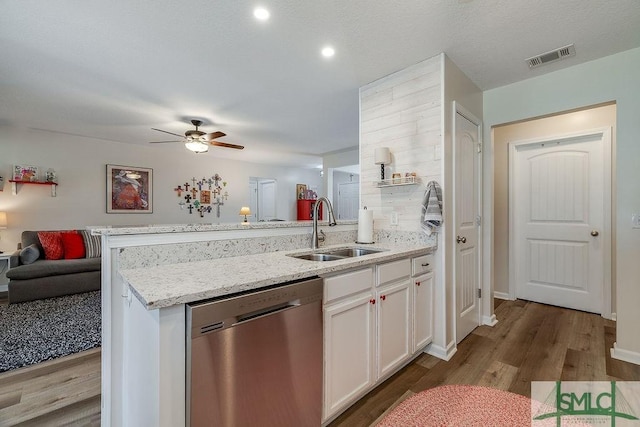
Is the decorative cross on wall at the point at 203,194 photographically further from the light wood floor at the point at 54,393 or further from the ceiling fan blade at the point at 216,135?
the light wood floor at the point at 54,393

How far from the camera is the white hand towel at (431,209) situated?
2213mm

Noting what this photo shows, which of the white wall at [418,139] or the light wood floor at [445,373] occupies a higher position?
the white wall at [418,139]

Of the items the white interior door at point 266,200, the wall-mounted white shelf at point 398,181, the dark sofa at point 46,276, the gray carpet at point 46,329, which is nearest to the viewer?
the gray carpet at point 46,329

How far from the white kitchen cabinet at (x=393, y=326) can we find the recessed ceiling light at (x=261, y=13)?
A: 6.39 ft

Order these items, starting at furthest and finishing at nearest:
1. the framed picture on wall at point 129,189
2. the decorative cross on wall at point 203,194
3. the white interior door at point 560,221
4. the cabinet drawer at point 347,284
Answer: the decorative cross on wall at point 203,194
the framed picture on wall at point 129,189
the white interior door at point 560,221
the cabinet drawer at point 347,284

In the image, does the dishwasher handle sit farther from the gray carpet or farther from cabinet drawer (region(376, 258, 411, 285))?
the gray carpet

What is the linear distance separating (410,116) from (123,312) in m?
2.52

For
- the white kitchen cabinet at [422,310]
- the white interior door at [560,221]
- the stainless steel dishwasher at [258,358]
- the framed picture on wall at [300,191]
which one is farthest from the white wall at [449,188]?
the framed picture on wall at [300,191]

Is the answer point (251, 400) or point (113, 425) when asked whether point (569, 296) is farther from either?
point (113, 425)

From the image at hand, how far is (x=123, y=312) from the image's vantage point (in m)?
1.45

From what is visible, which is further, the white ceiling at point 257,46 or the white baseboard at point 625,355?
the white baseboard at point 625,355

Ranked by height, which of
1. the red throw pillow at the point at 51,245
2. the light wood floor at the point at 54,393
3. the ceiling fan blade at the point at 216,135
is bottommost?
the light wood floor at the point at 54,393

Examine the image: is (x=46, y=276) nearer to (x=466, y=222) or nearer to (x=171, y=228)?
(x=171, y=228)

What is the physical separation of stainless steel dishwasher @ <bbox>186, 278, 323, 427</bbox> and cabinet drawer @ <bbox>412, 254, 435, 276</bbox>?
100cm
